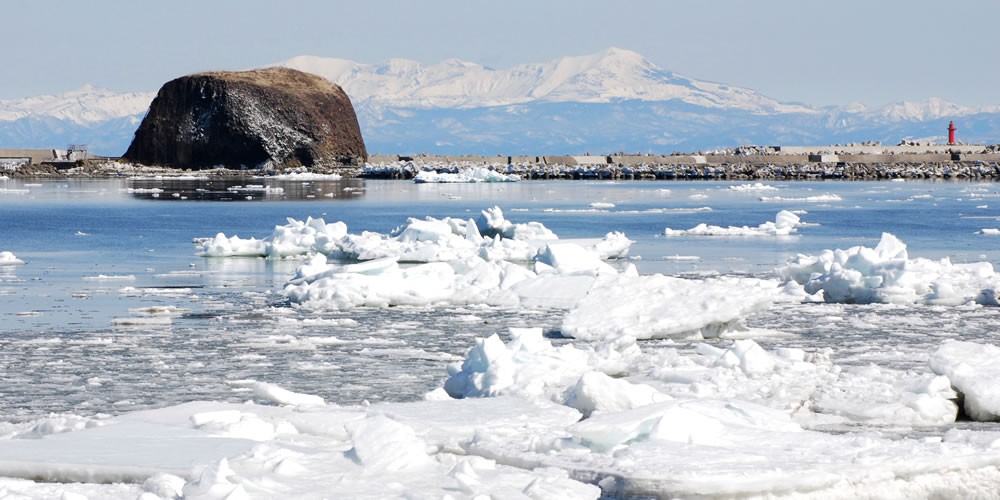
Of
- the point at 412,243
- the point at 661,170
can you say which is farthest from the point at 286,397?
the point at 661,170

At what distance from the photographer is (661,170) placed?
217 feet

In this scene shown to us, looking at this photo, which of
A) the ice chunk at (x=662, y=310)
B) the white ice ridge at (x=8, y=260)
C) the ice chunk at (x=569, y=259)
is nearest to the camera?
the ice chunk at (x=662, y=310)

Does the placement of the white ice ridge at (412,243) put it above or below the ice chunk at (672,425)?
above

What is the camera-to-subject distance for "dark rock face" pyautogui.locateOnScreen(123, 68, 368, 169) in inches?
2729

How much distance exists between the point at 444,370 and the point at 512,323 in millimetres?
2327

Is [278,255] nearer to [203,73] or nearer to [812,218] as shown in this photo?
[812,218]

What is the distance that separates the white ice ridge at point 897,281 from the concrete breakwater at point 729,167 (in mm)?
49020

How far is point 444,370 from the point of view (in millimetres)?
8242

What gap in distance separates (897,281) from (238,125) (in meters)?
60.1

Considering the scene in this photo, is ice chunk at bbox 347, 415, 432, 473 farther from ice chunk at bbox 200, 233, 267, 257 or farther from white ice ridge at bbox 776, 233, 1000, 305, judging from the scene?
ice chunk at bbox 200, 233, 267, 257

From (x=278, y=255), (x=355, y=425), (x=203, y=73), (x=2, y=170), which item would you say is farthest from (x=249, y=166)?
(x=355, y=425)

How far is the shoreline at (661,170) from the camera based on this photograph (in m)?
62.4

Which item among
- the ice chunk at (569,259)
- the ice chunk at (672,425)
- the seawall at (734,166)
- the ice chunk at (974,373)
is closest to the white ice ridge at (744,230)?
the ice chunk at (569,259)

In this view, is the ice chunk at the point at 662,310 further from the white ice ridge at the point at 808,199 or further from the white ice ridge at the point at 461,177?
the white ice ridge at the point at 461,177
